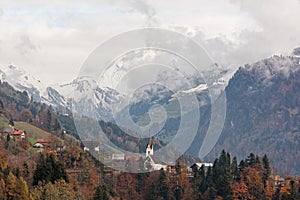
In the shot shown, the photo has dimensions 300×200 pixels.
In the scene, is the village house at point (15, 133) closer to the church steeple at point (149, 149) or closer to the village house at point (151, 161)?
the church steeple at point (149, 149)

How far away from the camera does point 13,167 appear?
386ft

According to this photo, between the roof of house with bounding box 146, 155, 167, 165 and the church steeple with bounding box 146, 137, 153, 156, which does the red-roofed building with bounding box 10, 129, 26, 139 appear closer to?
the roof of house with bounding box 146, 155, 167, 165

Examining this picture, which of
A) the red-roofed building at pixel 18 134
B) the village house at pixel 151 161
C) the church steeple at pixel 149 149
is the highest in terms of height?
the red-roofed building at pixel 18 134

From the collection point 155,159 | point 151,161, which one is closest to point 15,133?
point 155,159

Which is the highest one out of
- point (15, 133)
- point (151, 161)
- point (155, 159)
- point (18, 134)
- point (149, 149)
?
point (15, 133)

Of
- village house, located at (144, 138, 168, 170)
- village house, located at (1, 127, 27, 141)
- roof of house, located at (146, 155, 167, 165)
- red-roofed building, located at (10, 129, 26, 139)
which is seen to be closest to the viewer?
village house, located at (144, 138, 168, 170)

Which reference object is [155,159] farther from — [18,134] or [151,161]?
[18,134]

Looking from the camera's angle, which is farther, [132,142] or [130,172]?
[132,142]

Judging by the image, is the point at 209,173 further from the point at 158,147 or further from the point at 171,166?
the point at 158,147

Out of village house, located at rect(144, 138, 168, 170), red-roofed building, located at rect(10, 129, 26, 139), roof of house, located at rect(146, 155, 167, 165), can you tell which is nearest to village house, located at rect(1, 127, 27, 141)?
red-roofed building, located at rect(10, 129, 26, 139)

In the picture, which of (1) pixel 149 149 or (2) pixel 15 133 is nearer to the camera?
(1) pixel 149 149

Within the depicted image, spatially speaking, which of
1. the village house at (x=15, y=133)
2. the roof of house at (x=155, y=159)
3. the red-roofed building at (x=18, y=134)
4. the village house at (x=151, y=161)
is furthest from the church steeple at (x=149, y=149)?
the red-roofed building at (x=18, y=134)

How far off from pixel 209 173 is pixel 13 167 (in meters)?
30.7

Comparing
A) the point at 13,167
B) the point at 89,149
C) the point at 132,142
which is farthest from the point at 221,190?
the point at 132,142
